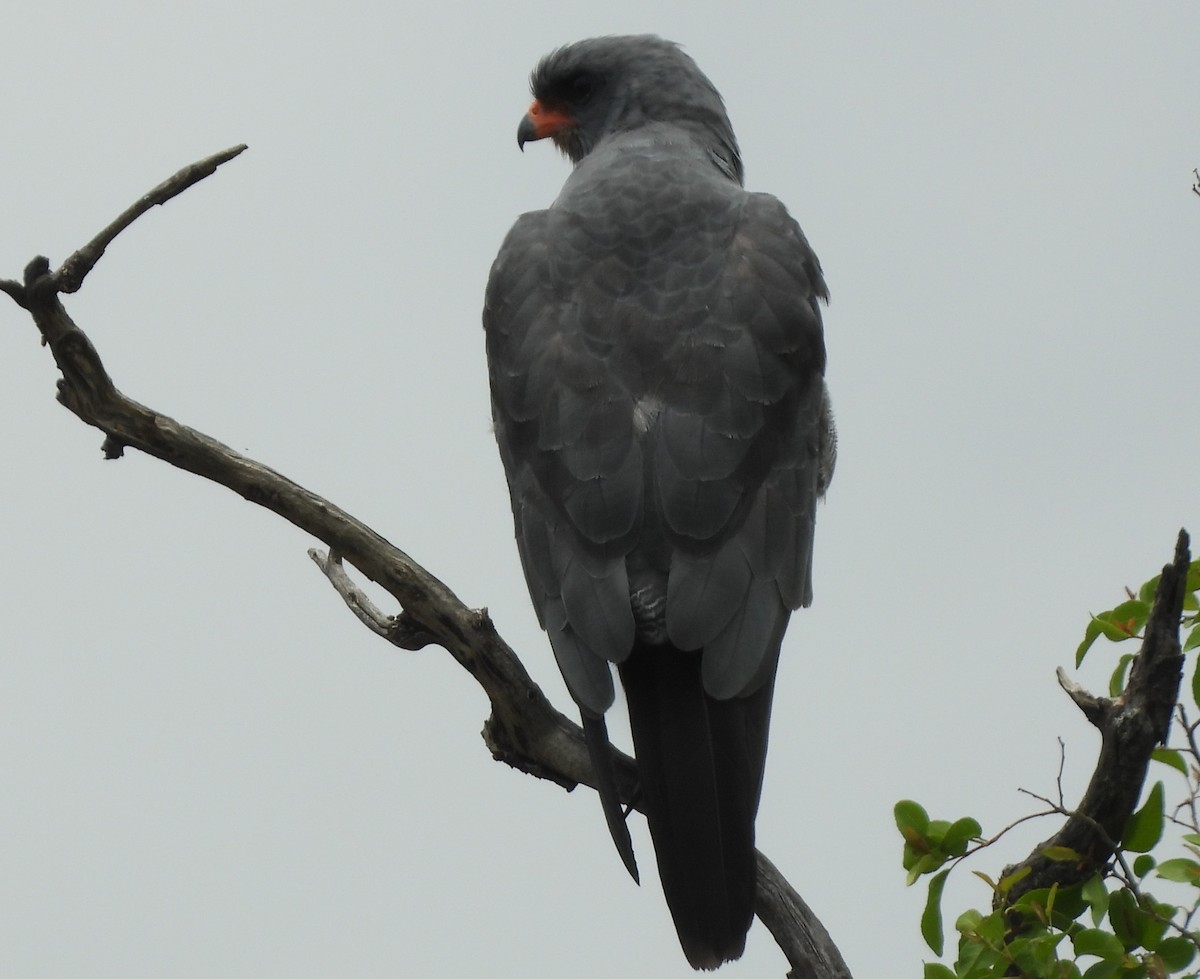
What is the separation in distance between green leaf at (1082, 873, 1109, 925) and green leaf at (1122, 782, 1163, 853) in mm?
151

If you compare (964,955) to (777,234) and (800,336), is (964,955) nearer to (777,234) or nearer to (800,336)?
(800,336)

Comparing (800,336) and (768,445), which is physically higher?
(800,336)

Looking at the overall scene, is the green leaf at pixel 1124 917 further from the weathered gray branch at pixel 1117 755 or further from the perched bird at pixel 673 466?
the perched bird at pixel 673 466

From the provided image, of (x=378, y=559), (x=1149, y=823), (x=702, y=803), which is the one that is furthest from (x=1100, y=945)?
(x=378, y=559)

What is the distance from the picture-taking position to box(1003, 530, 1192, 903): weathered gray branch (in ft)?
12.2

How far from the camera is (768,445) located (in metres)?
4.70

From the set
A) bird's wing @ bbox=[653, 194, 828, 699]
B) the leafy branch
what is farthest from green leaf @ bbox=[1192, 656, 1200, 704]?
bird's wing @ bbox=[653, 194, 828, 699]

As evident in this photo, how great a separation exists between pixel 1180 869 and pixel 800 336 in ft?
6.81

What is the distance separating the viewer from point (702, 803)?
414cm

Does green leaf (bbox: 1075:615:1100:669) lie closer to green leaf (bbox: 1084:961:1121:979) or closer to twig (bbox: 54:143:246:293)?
green leaf (bbox: 1084:961:1121:979)

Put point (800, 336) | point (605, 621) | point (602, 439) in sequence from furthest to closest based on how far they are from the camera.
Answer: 1. point (800, 336)
2. point (602, 439)
3. point (605, 621)

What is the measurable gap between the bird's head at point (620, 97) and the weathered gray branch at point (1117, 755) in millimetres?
2956

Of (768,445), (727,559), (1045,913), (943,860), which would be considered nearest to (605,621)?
(727,559)

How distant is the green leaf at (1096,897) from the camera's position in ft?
11.9
